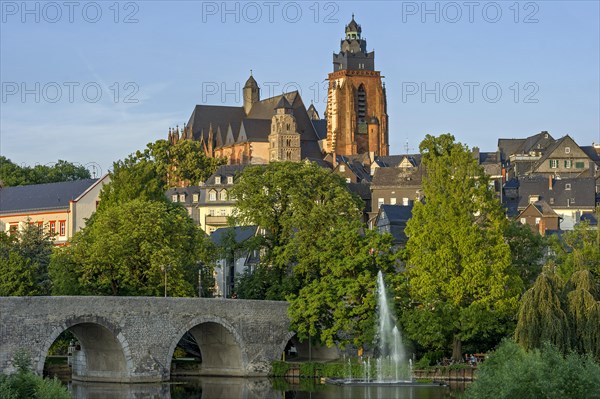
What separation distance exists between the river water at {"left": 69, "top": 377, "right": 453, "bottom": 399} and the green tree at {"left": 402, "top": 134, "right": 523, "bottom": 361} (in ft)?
17.0

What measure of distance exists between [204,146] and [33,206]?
237ft

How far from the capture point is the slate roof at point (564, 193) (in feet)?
397

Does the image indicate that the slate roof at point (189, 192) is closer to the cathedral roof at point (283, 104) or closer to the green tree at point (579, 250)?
the cathedral roof at point (283, 104)

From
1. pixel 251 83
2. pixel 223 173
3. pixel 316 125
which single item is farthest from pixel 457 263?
pixel 251 83

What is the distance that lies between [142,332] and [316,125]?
4458 inches

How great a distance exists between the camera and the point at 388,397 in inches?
2323

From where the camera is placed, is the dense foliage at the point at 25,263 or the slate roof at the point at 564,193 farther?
the slate roof at the point at 564,193

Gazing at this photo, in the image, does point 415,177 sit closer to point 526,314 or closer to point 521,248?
point 521,248

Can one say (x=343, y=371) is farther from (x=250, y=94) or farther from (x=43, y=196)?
(x=250, y=94)

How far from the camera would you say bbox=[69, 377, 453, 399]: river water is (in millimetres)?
60188

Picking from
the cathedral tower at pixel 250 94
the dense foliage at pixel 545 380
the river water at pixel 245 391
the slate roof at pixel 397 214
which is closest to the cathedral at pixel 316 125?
the cathedral tower at pixel 250 94

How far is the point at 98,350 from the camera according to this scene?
224ft

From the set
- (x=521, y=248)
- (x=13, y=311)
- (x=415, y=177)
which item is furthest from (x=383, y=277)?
(x=415, y=177)

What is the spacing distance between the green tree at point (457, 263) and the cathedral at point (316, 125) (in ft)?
304
